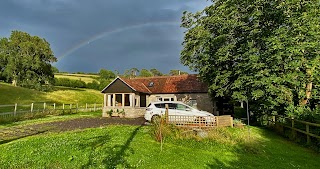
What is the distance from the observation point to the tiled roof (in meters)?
28.5

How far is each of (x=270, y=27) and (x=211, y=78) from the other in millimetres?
6028

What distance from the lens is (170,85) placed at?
1234 inches

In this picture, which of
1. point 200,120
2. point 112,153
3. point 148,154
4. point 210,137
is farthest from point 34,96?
point 148,154

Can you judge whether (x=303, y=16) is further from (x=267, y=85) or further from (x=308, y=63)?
(x=267, y=85)

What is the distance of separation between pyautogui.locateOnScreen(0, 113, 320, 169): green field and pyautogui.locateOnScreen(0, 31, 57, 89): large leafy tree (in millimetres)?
47364

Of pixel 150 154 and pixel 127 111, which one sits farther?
pixel 127 111

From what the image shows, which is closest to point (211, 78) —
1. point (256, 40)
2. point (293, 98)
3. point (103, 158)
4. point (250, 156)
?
point (256, 40)

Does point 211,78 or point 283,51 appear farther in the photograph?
point 211,78

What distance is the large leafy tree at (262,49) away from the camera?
13.8 meters

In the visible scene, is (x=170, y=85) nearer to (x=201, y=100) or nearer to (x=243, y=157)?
(x=201, y=100)

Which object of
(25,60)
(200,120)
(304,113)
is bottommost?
(200,120)

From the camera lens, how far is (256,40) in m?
16.5

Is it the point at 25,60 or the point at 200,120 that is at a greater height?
the point at 25,60

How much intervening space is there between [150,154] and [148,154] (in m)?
0.08
